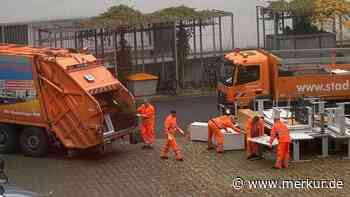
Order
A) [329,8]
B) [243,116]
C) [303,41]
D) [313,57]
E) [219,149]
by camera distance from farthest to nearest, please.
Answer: [303,41]
[329,8]
[313,57]
[243,116]
[219,149]

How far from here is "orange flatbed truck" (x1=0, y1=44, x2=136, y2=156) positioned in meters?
17.6

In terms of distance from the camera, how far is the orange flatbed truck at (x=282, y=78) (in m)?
21.6

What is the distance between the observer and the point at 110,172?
667 inches

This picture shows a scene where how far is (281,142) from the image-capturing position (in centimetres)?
1647

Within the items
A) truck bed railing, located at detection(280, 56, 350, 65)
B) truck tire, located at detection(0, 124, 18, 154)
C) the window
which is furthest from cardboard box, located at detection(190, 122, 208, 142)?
truck tire, located at detection(0, 124, 18, 154)

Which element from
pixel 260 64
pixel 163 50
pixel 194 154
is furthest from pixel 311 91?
pixel 163 50

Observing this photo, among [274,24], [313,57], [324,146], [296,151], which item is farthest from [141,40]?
[296,151]

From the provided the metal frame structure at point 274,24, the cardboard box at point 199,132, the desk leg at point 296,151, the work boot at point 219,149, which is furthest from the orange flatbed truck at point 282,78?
the metal frame structure at point 274,24

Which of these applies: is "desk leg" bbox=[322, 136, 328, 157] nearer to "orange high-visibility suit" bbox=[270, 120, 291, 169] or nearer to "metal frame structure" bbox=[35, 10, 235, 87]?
"orange high-visibility suit" bbox=[270, 120, 291, 169]

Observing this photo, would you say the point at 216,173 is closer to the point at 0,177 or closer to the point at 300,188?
the point at 300,188

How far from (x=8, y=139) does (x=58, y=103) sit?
186 centimetres

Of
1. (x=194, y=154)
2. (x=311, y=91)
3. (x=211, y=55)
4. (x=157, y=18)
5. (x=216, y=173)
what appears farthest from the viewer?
(x=211, y=55)

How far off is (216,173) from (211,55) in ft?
50.0

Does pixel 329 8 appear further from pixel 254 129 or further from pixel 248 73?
pixel 254 129
